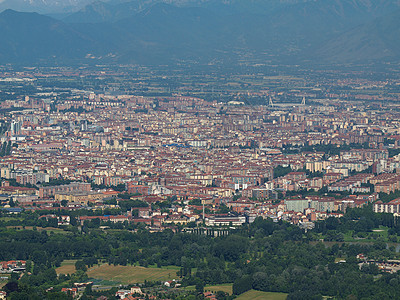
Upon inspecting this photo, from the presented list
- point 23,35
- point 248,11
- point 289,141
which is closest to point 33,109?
point 289,141

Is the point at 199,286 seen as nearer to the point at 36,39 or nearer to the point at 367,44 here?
the point at 367,44

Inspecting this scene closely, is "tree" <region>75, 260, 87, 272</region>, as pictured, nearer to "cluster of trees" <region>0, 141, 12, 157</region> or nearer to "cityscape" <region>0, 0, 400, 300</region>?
"cityscape" <region>0, 0, 400, 300</region>

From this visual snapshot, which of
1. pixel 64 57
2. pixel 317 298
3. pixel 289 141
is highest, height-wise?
pixel 64 57

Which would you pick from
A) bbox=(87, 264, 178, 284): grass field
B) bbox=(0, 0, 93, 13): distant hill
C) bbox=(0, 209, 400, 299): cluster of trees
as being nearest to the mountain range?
bbox=(0, 0, 93, 13): distant hill

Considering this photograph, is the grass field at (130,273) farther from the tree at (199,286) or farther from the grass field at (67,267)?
the tree at (199,286)

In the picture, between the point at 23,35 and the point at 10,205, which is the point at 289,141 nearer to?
the point at 10,205
